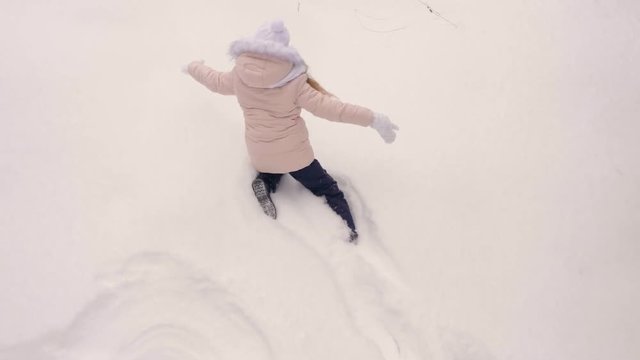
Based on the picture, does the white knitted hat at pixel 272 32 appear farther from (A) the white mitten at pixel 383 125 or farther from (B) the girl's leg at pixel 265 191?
(B) the girl's leg at pixel 265 191

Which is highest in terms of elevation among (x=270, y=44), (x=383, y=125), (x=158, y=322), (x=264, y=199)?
(x=270, y=44)

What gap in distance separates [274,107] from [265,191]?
0.53m

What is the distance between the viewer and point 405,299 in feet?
7.09

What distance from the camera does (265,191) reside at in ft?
7.76

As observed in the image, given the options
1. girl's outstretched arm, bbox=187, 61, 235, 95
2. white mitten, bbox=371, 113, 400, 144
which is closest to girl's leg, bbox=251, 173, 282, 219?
girl's outstretched arm, bbox=187, 61, 235, 95

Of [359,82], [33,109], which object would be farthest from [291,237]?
[33,109]

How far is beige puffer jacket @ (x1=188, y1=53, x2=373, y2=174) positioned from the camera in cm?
182

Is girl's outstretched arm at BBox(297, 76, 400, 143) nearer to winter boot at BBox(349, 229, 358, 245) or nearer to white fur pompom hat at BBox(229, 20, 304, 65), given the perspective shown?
white fur pompom hat at BBox(229, 20, 304, 65)

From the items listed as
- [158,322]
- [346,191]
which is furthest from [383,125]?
[158,322]

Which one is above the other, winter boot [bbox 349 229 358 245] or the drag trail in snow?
winter boot [bbox 349 229 358 245]

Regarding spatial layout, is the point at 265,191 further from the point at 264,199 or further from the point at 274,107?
the point at 274,107

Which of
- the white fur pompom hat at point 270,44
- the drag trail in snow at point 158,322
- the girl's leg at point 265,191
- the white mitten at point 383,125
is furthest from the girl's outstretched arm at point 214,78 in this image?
the drag trail in snow at point 158,322

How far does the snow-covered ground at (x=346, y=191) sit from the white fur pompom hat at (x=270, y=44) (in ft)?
2.75

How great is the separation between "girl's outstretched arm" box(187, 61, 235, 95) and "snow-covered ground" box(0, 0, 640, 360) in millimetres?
520
